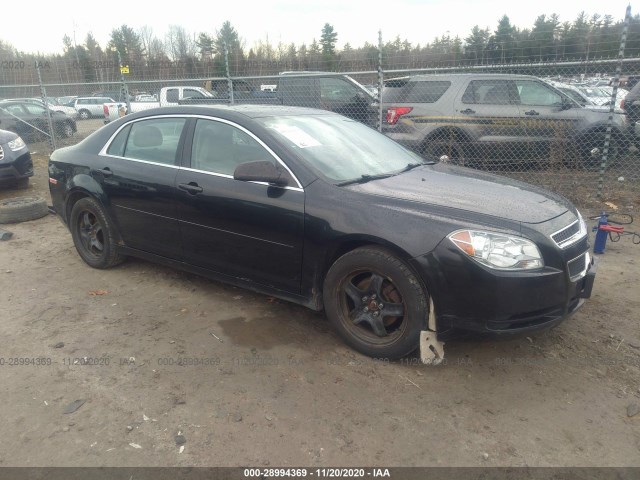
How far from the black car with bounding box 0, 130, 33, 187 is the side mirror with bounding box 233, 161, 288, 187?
6370mm

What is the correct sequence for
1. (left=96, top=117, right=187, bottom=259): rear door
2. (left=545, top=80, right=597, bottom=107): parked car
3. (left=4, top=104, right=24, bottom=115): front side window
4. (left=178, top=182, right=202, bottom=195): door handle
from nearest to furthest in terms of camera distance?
1. (left=178, top=182, right=202, bottom=195): door handle
2. (left=96, top=117, right=187, bottom=259): rear door
3. (left=545, top=80, right=597, bottom=107): parked car
4. (left=4, top=104, right=24, bottom=115): front side window

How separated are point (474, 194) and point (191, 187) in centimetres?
214

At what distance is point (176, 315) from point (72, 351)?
80 cm

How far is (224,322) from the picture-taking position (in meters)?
3.77

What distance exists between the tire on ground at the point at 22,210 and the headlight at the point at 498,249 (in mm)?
6143

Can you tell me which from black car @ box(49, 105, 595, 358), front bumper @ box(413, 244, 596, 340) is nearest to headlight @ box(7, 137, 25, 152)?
black car @ box(49, 105, 595, 358)

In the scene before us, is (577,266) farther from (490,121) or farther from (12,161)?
(12,161)

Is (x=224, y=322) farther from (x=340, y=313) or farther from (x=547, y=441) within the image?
(x=547, y=441)

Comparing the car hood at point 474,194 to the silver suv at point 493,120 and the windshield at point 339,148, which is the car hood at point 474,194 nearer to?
the windshield at point 339,148

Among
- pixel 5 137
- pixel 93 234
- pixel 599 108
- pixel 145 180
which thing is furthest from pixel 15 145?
pixel 599 108

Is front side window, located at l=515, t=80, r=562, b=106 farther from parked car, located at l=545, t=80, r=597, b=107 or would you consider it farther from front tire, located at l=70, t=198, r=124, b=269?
front tire, located at l=70, t=198, r=124, b=269

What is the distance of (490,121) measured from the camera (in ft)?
25.7

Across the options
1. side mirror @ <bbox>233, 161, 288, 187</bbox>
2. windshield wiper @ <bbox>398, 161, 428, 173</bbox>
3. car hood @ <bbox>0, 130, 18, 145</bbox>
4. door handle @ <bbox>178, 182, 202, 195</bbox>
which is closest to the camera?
side mirror @ <bbox>233, 161, 288, 187</bbox>

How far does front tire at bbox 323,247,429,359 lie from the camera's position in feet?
9.68
